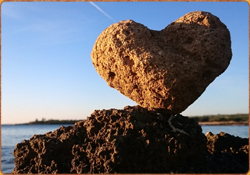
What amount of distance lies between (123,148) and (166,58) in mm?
1845

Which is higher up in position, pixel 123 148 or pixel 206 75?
pixel 206 75

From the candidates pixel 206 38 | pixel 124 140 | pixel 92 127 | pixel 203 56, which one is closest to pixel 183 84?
pixel 203 56

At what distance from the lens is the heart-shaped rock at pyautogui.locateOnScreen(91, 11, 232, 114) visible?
537cm

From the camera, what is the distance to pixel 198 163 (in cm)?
566

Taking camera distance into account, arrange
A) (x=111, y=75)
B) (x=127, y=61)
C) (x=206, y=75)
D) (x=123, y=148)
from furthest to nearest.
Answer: (x=111, y=75) → (x=206, y=75) → (x=127, y=61) → (x=123, y=148)

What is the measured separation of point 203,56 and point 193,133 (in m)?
1.53

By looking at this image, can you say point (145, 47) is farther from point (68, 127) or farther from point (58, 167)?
point (58, 167)

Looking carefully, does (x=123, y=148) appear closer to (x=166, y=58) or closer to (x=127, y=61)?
(x=127, y=61)

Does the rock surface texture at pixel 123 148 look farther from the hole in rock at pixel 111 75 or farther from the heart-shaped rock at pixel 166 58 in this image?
the hole in rock at pixel 111 75

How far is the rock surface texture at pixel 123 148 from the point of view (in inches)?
204

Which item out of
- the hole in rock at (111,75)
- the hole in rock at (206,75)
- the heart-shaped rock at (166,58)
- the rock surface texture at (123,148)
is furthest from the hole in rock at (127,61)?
the hole in rock at (206,75)

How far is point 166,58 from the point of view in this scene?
5402 mm

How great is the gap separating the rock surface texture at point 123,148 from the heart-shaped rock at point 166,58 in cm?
51

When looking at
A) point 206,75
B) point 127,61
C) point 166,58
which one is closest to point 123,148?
point 127,61
